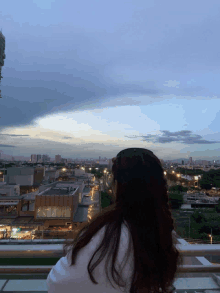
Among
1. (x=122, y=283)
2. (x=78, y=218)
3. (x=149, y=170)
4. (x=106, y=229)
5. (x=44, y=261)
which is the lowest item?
(x=78, y=218)

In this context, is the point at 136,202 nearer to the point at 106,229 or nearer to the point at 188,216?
→ the point at 106,229

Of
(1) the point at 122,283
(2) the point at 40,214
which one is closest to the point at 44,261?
(1) the point at 122,283

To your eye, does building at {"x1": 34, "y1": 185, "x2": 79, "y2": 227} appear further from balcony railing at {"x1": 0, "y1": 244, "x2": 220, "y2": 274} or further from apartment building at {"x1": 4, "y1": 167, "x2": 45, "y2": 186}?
apartment building at {"x1": 4, "y1": 167, "x2": 45, "y2": 186}

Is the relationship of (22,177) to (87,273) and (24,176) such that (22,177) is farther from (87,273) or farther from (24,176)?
(87,273)

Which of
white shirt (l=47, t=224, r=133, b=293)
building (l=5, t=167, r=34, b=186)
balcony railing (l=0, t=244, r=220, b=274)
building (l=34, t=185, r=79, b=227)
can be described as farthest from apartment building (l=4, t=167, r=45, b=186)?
white shirt (l=47, t=224, r=133, b=293)

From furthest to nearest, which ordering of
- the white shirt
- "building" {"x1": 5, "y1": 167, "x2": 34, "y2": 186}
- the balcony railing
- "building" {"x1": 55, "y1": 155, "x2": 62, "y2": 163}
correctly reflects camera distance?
"building" {"x1": 55, "y1": 155, "x2": 62, "y2": 163} → "building" {"x1": 5, "y1": 167, "x2": 34, "y2": 186} → the balcony railing → the white shirt
